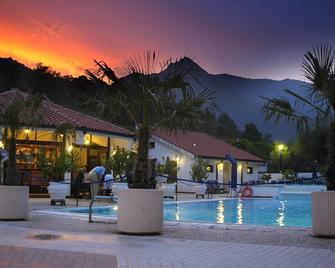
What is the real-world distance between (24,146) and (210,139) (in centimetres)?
2435

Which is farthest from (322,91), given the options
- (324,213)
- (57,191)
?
(57,191)

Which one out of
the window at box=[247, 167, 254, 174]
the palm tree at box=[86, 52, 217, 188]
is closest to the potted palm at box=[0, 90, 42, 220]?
the palm tree at box=[86, 52, 217, 188]

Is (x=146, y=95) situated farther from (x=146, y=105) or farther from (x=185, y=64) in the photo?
(x=185, y=64)

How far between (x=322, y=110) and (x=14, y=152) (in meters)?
7.24

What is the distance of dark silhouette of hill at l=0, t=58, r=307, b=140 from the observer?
404 inches

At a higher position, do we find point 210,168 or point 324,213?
point 210,168

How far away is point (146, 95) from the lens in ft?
31.7

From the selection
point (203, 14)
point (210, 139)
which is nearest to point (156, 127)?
point (203, 14)

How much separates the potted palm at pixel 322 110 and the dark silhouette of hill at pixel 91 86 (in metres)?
0.29

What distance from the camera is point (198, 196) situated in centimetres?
2678

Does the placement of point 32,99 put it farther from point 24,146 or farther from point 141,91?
point 24,146

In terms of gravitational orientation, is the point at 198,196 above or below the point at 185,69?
below

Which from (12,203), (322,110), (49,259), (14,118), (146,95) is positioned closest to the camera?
(49,259)

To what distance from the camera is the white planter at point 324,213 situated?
907 centimetres
